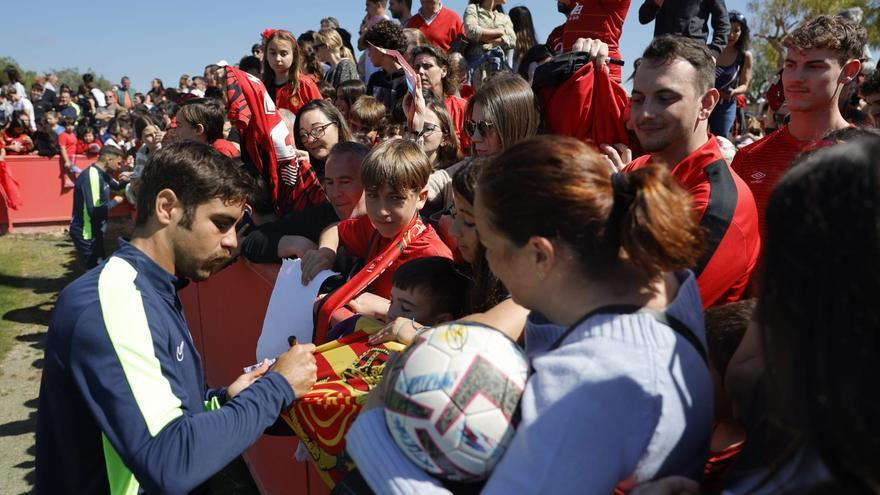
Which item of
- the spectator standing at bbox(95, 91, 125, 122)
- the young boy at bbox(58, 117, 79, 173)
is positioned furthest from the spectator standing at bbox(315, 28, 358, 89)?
the spectator standing at bbox(95, 91, 125, 122)

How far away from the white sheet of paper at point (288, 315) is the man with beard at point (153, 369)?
1.91 ft

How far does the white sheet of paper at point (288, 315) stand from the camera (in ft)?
10.4

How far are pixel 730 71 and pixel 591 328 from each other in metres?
6.19

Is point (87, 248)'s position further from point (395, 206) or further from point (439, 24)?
point (395, 206)

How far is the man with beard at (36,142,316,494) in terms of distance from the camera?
1.99 m

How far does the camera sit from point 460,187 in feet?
7.73

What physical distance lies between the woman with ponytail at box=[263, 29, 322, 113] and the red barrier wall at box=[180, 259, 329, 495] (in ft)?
6.74

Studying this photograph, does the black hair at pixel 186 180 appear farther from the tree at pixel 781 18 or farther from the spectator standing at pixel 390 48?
the tree at pixel 781 18

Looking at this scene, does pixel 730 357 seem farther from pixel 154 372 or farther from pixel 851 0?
pixel 851 0

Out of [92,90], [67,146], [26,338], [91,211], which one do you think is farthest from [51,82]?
[26,338]

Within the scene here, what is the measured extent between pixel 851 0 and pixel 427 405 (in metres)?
43.7

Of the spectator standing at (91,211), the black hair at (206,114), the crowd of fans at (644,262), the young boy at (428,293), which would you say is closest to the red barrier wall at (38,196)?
the spectator standing at (91,211)

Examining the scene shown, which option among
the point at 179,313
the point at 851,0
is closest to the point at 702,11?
the point at 179,313

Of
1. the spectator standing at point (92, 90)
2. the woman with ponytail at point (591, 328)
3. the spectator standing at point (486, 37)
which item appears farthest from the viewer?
the spectator standing at point (92, 90)
